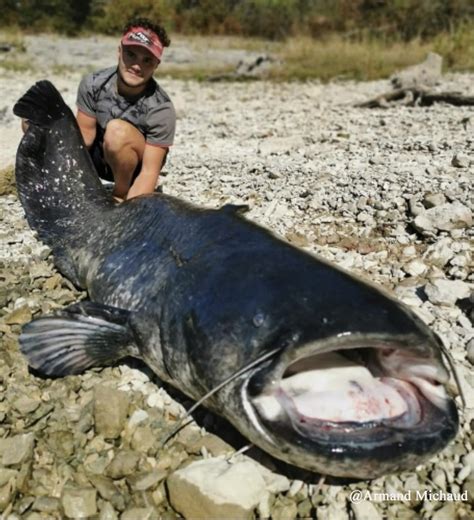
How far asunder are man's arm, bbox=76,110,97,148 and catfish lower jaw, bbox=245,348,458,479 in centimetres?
286

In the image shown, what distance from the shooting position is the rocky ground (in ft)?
6.08

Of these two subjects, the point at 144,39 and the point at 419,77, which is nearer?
the point at 144,39

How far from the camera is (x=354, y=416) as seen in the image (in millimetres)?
1688

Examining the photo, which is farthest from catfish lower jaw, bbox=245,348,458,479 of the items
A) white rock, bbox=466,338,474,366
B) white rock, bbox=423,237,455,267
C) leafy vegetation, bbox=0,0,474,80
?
A: leafy vegetation, bbox=0,0,474,80

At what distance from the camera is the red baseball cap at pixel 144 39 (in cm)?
359

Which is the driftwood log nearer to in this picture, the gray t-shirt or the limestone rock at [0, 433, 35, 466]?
the gray t-shirt

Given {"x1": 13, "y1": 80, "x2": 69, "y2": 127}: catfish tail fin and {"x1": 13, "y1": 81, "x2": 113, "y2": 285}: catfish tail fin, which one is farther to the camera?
{"x1": 13, "y1": 80, "x2": 69, "y2": 127}: catfish tail fin

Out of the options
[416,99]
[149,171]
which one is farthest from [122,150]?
[416,99]

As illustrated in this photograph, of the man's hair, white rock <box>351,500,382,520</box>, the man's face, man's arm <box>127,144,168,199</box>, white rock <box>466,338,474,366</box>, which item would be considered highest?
the man's hair

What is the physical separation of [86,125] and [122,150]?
43 cm

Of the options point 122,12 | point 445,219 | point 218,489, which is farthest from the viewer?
point 122,12

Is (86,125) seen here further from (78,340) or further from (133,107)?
(78,340)

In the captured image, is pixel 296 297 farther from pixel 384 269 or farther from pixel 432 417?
pixel 384 269

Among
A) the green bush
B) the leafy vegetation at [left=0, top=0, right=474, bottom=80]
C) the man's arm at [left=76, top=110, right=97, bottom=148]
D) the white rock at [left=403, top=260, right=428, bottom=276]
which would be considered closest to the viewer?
the white rock at [left=403, top=260, right=428, bottom=276]
